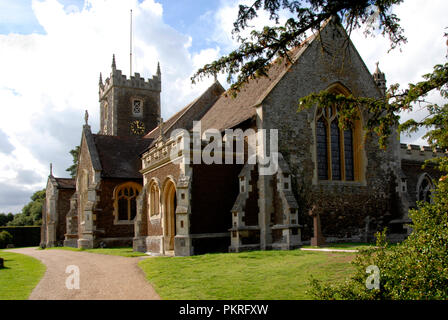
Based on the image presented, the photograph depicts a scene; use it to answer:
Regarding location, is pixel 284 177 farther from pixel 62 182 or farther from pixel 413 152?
pixel 62 182

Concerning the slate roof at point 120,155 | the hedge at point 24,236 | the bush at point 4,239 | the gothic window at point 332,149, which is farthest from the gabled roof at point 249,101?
the hedge at point 24,236

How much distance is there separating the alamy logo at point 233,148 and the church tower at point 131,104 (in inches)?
832

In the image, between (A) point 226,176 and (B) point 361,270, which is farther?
(A) point 226,176

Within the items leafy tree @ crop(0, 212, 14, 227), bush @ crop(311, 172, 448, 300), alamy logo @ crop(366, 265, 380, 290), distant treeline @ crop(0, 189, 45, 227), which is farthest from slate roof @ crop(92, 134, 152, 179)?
leafy tree @ crop(0, 212, 14, 227)

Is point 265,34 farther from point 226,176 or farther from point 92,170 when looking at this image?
point 92,170

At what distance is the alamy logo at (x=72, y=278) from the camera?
9.96 meters

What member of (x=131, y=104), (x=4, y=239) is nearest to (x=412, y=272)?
(x=131, y=104)

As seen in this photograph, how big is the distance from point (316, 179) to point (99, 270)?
9.38m

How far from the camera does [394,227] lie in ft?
63.3

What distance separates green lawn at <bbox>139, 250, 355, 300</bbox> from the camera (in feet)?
26.2

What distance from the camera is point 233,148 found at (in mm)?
17328
